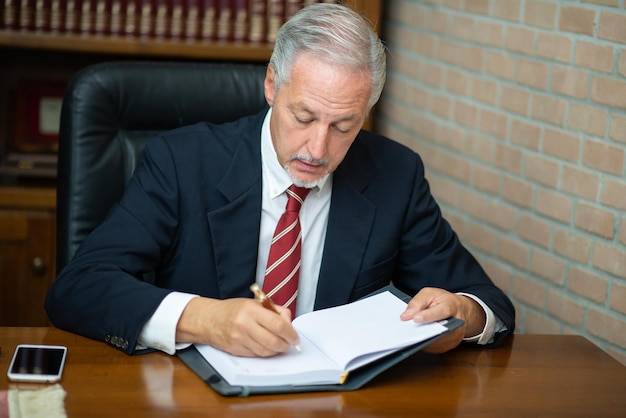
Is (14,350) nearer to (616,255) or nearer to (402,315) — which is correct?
(402,315)

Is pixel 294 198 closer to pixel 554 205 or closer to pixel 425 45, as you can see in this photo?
pixel 554 205

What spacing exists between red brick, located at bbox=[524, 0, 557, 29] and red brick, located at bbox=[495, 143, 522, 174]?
0.35 metres

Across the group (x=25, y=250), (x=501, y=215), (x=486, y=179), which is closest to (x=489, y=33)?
(x=486, y=179)

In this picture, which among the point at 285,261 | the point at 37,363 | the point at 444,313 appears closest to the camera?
the point at 37,363

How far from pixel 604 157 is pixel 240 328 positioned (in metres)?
1.15

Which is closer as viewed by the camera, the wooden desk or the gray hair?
the wooden desk

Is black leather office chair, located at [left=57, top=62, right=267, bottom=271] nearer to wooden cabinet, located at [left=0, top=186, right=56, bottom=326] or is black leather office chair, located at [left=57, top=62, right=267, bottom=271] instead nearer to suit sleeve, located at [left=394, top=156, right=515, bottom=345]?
suit sleeve, located at [left=394, top=156, right=515, bottom=345]

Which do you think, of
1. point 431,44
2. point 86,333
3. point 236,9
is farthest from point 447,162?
point 86,333

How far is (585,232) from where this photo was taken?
7.53 feet

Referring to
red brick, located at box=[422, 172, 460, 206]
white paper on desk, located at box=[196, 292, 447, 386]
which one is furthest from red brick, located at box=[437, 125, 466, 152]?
white paper on desk, located at box=[196, 292, 447, 386]

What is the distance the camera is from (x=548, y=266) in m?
2.43

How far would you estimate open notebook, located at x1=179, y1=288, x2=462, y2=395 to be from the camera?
1456 mm

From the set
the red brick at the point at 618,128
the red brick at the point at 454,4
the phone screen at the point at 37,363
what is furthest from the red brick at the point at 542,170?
the phone screen at the point at 37,363

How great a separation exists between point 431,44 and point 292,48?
4.17 feet
